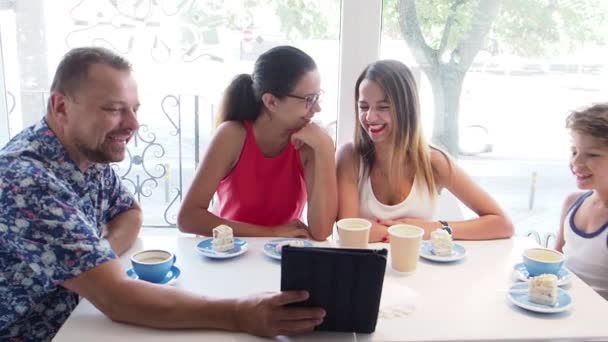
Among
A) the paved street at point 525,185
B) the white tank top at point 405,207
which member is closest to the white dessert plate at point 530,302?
the white tank top at point 405,207

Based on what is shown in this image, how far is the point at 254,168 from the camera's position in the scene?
190cm

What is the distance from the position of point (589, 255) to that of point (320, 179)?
892mm

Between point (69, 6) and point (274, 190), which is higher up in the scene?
point (69, 6)

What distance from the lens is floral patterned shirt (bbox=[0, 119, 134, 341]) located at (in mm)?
1097

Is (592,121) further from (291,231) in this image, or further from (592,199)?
(291,231)

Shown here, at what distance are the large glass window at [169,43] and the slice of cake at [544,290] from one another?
1.24 metres

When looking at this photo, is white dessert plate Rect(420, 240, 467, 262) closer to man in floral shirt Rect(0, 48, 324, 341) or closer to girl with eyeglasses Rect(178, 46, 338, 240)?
girl with eyeglasses Rect(178, 46, 338, 240)

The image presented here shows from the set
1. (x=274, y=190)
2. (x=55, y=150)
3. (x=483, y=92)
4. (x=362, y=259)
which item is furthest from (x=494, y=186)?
(x=55, y=150)

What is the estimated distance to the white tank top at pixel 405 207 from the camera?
181 centimetres

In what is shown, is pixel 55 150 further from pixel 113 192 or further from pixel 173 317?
pixel 173 317

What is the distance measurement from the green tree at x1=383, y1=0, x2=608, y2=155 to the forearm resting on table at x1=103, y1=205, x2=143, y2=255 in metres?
1.30

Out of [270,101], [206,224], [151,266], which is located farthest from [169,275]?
[270,101]

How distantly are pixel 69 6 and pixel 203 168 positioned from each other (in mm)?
1001

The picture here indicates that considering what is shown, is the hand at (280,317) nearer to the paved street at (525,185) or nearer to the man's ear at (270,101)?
the man's ear at (270,101)
